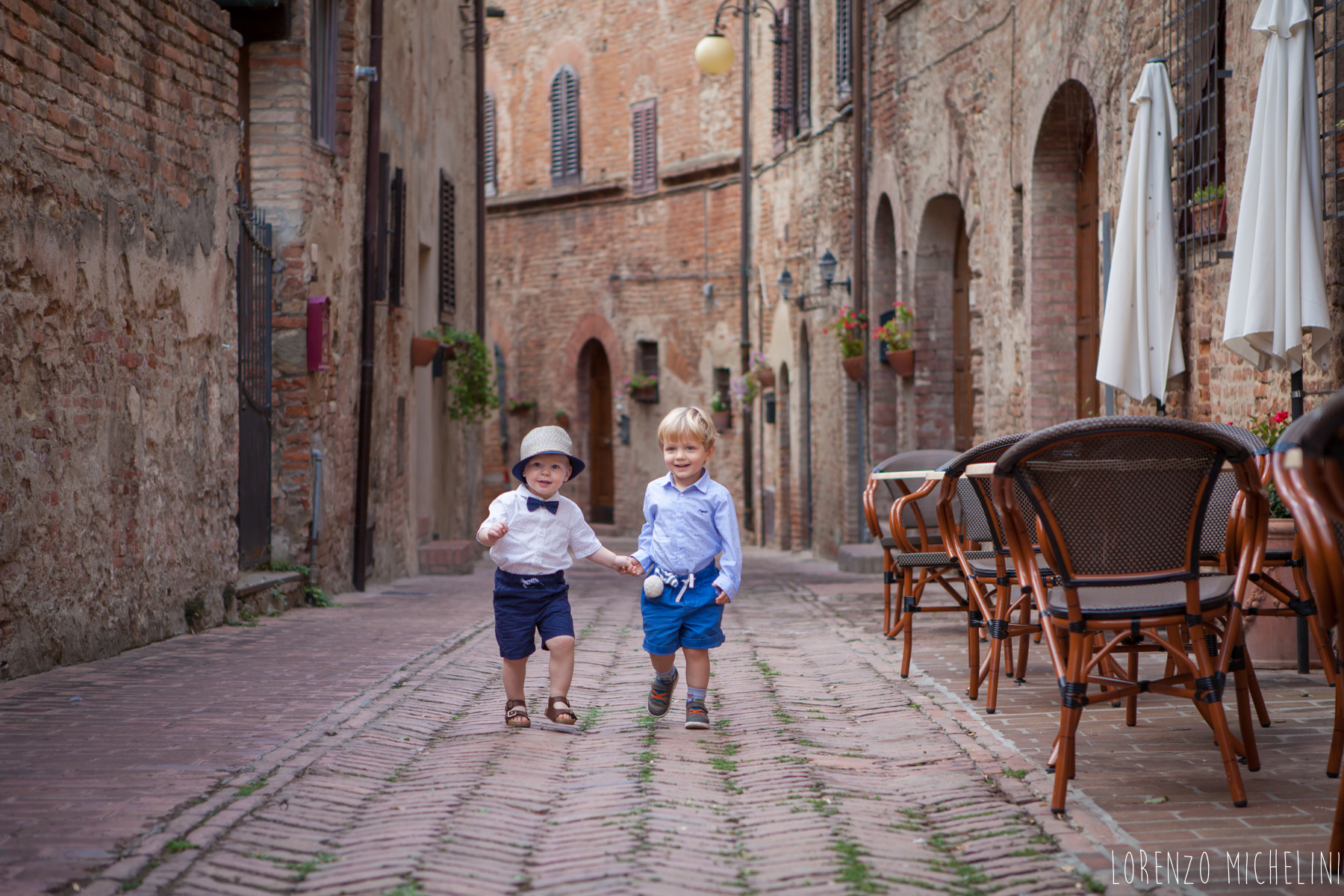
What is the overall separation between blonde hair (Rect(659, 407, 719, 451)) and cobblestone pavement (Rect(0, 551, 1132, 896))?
1.01m

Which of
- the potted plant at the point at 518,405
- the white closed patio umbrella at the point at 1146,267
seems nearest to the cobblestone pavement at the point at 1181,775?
the white closed patio umbrella at the point at 1146,267

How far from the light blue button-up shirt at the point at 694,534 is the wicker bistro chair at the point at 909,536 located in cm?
125

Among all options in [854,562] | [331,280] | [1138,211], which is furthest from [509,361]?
[1138,211]

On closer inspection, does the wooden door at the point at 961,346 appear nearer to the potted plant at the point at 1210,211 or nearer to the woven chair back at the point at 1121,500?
the potted plant at the point at 1210,211

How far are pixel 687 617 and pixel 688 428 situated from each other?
660 millimetres

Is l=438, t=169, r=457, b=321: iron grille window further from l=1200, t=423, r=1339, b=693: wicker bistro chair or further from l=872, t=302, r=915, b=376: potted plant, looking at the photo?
l=1200, t=423, r=1339, b=693: wicker bistro chair

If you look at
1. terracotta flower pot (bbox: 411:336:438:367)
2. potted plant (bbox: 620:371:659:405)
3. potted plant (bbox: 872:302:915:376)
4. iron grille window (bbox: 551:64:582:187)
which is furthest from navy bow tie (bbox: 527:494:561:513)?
iron grille window (bbox: 551:64:582:187)

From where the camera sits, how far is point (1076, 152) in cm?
1016

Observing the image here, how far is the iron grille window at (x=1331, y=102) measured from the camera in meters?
6.34

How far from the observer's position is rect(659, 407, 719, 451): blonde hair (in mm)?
4711

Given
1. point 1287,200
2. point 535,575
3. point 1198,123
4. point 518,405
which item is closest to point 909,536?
→ point 1287,200

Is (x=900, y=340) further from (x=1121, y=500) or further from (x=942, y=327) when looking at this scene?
(x=1121, y=500)

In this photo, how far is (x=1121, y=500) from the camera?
3.64 meters

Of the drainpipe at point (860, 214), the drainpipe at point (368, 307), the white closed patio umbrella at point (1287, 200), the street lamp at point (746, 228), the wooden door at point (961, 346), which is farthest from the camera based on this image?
the street lamp at point (746, 228)
